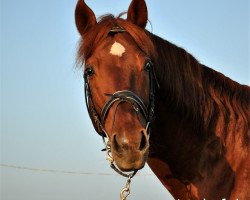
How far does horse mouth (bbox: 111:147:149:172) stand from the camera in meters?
3.14

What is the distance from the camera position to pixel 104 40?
A: 3.93m

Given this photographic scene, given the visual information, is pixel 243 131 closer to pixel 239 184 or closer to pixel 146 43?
pixel 239 184

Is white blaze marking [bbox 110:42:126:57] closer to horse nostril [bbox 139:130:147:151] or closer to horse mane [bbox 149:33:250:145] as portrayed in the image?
horse mane [bbox 149:33:250:145]

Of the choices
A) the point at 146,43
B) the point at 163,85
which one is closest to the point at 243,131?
the point at 163,85

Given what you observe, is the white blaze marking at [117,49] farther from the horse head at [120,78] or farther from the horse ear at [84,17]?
the horse ear at [84,17]

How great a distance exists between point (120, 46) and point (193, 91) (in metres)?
0.97

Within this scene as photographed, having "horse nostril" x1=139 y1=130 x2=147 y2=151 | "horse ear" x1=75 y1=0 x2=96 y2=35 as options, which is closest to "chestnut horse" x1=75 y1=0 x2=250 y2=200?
"horse ear" x1=75 y1=0 x2=96 y2=35

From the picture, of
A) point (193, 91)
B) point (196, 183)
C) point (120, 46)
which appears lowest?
point (196, 183)

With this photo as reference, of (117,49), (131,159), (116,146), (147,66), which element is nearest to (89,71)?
(117,49)

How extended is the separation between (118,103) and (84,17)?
1306mm

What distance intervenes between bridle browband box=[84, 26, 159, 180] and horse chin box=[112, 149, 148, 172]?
6.8 inches

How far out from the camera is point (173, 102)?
13.4ft

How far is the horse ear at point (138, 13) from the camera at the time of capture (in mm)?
4191

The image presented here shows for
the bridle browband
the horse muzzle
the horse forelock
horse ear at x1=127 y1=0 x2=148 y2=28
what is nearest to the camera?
the horse muzzle
